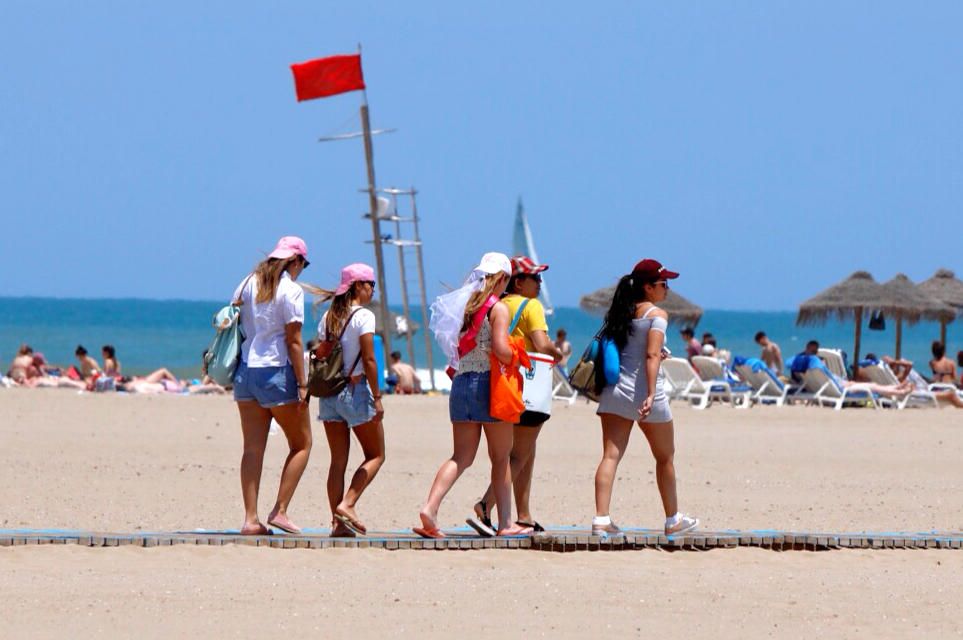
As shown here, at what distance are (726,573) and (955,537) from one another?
182 centimetres

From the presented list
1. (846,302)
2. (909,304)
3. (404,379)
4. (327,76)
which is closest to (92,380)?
(404,379)

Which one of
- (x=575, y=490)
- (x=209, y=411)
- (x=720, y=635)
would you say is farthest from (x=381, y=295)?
(x=720, y=635)

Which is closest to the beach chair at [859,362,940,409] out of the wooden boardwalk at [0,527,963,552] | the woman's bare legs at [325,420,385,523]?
the wooden boardwalk at [0,527,963,552]

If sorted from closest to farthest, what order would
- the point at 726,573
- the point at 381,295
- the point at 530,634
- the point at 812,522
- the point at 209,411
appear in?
the point at 530,634 → the point at 726,573 → the point at 812,522 → the point at 209,411 → the point at 381,295

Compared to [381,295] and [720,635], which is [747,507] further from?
[381,295]

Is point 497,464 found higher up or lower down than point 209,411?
higher up

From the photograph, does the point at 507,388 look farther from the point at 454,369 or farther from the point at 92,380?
the point at 92,380

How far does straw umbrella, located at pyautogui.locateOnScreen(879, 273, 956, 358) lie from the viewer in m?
24.6

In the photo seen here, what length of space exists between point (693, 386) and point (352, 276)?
41.6 ft

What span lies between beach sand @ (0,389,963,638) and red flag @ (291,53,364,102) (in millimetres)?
10456

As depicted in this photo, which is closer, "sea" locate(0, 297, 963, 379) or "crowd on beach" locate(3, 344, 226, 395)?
"crowd on beach" locate(3, 344, 226, 395)

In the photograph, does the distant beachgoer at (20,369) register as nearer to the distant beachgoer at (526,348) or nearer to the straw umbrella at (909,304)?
the straw umbrella at (909,304)

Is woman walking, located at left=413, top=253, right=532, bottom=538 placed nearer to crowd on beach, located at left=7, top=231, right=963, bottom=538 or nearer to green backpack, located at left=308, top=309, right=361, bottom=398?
crowd on beach, located at left=7, top=231, right=963, bottom=538

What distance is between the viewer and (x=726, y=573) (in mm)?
7109
